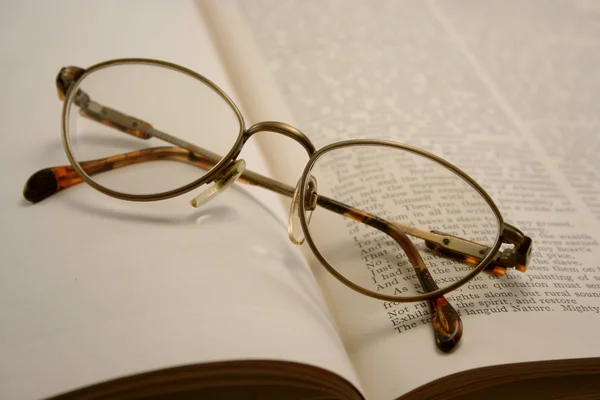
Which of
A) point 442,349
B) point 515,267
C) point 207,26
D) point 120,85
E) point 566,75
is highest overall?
point 566,75

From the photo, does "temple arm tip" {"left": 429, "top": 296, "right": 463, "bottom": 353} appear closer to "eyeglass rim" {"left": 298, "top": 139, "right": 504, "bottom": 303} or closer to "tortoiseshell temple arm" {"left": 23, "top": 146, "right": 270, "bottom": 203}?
"eyeglass rim" {"left": 298, "top": 139, "right": 504, "bottom": 303}

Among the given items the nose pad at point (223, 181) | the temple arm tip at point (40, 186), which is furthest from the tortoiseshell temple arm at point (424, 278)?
the temple arm tip at point (40, 186)

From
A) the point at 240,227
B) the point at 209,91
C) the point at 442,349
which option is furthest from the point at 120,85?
the point at 442,349

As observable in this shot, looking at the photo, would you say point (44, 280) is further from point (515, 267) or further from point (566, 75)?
point (566, 75)

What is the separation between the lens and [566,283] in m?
0.55

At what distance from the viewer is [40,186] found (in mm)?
555

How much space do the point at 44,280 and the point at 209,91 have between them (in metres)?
0.35

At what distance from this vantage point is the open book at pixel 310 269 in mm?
422

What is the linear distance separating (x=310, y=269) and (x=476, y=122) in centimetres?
39

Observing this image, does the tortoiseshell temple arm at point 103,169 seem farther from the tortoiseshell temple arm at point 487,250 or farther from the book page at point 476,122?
the tortoiseshell temple arm at point 487,250

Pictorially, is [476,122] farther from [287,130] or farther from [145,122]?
[145,122]

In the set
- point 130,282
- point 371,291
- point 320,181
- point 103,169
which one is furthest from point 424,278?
point 103,169

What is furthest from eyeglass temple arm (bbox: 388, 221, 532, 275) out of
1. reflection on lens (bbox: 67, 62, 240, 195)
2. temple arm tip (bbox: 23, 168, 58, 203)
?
temple arm tip (bbox: 23, 168, 58, 203)

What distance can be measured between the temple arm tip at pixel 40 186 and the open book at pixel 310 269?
14 mm
